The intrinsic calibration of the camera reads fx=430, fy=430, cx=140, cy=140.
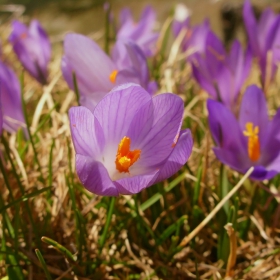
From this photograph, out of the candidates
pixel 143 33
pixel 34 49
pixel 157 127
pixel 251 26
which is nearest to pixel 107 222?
pixel 157 127

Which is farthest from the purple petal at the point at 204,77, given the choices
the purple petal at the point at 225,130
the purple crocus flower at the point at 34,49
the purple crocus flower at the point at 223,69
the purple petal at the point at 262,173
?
the purple crocus flower at the point at 34,49

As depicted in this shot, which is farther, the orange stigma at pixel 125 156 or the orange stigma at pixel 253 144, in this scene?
the orange stigma at pixel 253 144

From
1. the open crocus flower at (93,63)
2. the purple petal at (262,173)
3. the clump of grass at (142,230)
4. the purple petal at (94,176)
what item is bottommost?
the clump of grass at (142,230)

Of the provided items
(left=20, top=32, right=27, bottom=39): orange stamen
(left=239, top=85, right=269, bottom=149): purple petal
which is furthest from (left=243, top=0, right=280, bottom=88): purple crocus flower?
(left=20, top=32, right=27, bottom=39): orange stamen

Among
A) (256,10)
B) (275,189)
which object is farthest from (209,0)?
(275,189)

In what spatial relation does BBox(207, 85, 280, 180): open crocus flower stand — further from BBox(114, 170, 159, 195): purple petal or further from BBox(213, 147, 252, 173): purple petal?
BBox(114, 170, 159, 195): purple petal

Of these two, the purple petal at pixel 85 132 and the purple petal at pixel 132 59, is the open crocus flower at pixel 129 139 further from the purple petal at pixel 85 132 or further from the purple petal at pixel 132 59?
the purple petal at pixel 132 59

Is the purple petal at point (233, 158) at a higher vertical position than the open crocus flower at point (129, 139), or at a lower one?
lower

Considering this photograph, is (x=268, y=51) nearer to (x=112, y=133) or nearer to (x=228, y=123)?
(x=228, y=123)
